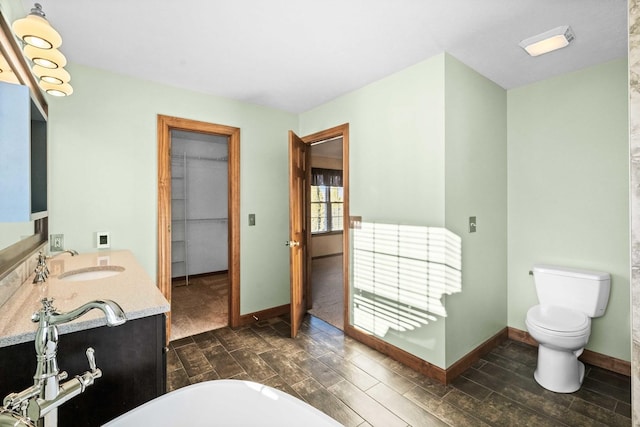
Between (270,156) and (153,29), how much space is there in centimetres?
171

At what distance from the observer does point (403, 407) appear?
1951 millimetres

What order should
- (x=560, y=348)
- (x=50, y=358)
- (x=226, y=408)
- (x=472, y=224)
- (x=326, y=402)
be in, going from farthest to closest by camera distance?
(x=472, y=224), (x=560, y=348), (x=326, y=402), (x=226, y=408), (x=50, y=358)

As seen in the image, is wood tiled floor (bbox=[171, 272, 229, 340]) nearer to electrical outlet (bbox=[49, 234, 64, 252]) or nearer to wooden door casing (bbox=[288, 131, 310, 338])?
wooden door casing (bbox=[288, 131, 310, 338])

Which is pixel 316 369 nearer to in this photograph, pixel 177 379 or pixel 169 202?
pixel 177 379

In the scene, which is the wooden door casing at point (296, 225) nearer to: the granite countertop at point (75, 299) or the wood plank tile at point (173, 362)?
the wood plank tile at point (173, 362)

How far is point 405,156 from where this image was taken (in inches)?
98.4

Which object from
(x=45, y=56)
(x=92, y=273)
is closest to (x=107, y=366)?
(x=92, y=273)

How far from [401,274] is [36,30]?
261cm

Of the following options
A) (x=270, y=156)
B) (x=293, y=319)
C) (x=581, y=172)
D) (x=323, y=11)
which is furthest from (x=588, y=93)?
(x=293, y=319)

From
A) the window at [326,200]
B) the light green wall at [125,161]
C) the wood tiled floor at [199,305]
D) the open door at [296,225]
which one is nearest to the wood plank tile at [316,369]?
the open door at [296,225]

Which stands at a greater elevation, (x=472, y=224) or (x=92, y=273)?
(x=472, y=224)

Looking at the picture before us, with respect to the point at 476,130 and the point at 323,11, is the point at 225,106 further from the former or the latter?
the point at 476,130

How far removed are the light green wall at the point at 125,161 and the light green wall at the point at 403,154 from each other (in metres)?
1.14

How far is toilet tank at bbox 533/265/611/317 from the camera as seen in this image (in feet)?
7.58
